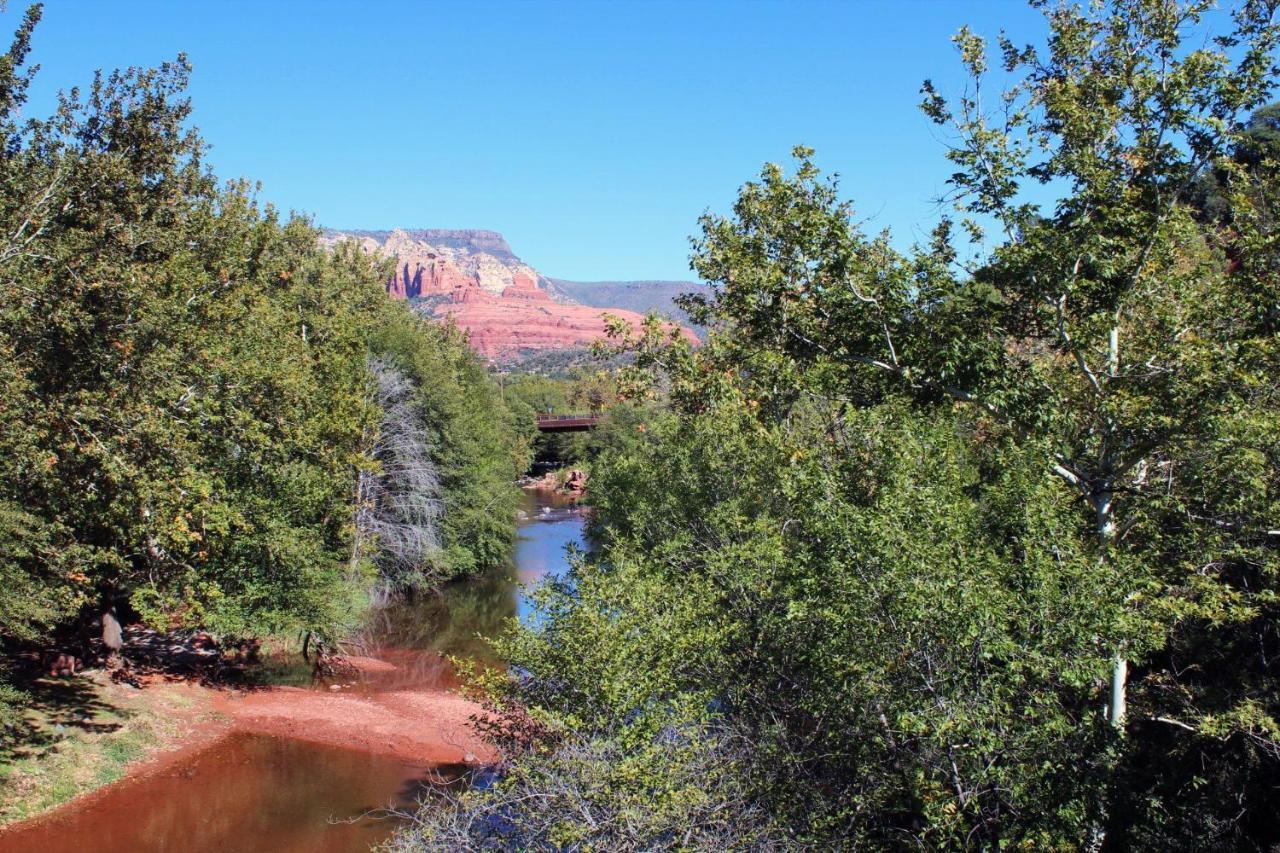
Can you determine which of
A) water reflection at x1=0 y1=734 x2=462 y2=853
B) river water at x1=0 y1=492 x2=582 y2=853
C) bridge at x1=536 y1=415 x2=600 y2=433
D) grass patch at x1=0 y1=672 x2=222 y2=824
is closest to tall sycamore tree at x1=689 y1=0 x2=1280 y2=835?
river water at x1=0 y1=492 x2=582 y2=853

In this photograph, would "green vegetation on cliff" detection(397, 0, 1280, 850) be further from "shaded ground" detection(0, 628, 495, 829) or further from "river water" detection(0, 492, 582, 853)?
"shaded ground" detection(0, 628, 495, 829)

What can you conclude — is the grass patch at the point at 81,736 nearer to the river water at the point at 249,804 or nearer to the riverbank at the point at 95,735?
the riverbank at the point at 95,735

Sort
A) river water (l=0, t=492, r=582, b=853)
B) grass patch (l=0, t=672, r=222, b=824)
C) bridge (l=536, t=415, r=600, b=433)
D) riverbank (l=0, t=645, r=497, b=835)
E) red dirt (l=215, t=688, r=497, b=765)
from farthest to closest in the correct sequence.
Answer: bridge (l=536, t=415, r=600, b=433)
red dirt (l=215, t=688, r=497, b=765)
riverbank (l=0, t=645, r=497, b=835)
grass patch (l=0, t=672, r=222, b=824)
river water (l=0, t=492, r=582, b=853)

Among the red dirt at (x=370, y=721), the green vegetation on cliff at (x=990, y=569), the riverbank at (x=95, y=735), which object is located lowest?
the red dirt at (x=370, y=721)

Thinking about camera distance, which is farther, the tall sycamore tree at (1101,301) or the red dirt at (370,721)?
the red dirt at (370,721)

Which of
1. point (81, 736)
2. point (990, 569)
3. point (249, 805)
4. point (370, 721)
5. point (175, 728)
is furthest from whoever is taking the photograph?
point (370, 721)

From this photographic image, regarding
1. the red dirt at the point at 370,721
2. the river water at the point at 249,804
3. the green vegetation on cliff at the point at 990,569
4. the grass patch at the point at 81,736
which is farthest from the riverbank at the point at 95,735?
the green vegetation on cliff at the point at 990,569

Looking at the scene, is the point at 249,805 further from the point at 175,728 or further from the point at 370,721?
the point at 370,721

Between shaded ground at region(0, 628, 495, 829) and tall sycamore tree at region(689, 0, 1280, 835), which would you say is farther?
shaded ground at region(0, 628, 495, 829)

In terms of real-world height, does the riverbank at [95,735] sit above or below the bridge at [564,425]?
below

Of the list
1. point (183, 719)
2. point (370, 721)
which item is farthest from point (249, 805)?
point (370, 721)

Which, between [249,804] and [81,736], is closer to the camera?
[249,804]

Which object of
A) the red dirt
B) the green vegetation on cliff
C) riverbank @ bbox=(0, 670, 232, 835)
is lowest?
the red dirt

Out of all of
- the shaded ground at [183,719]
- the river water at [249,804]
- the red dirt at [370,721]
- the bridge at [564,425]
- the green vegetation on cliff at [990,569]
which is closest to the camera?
the green vegetation on cliff at [990,569]
